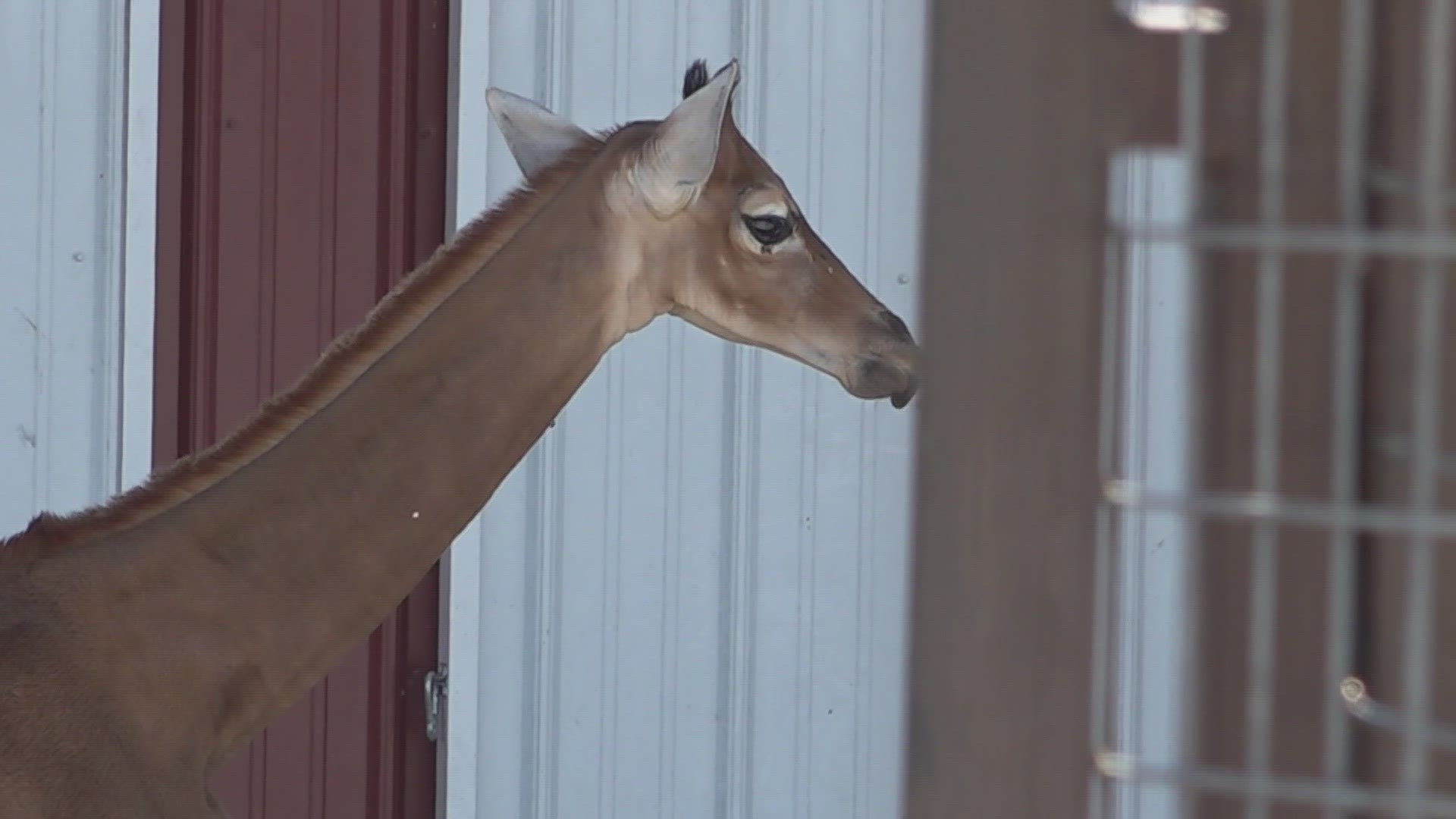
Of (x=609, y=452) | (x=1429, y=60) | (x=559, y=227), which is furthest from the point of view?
(x=609, y=452)

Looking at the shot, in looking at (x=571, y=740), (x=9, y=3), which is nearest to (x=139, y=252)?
(x=9, y=3)

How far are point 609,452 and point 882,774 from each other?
936mm

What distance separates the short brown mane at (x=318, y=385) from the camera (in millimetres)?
2777

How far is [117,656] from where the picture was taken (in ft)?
8.66

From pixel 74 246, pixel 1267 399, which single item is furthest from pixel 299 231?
pixel 1267 399

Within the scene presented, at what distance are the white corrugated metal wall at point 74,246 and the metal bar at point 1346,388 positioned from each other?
3.56 meters

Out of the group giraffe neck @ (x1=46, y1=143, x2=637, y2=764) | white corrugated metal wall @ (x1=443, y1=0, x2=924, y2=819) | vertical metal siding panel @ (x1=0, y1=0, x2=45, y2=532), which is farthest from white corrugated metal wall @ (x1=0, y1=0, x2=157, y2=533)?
giraffe neck @ (x1=46, y1=143, x2=637, y2=764)

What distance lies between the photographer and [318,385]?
3.01m

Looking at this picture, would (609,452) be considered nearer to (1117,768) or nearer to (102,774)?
(102,774)

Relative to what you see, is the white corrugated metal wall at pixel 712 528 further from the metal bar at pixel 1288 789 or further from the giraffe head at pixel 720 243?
the metal bar at pixel 1288 789

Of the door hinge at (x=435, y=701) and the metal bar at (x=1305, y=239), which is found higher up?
the metal bar at (x=1305, y=239)

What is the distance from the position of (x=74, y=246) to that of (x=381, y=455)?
1678 millimetres

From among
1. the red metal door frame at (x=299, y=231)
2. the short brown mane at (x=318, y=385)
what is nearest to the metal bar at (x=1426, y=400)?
the short brown mane at (x=318, y=385)

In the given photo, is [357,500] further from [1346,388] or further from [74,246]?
[1346,388]
